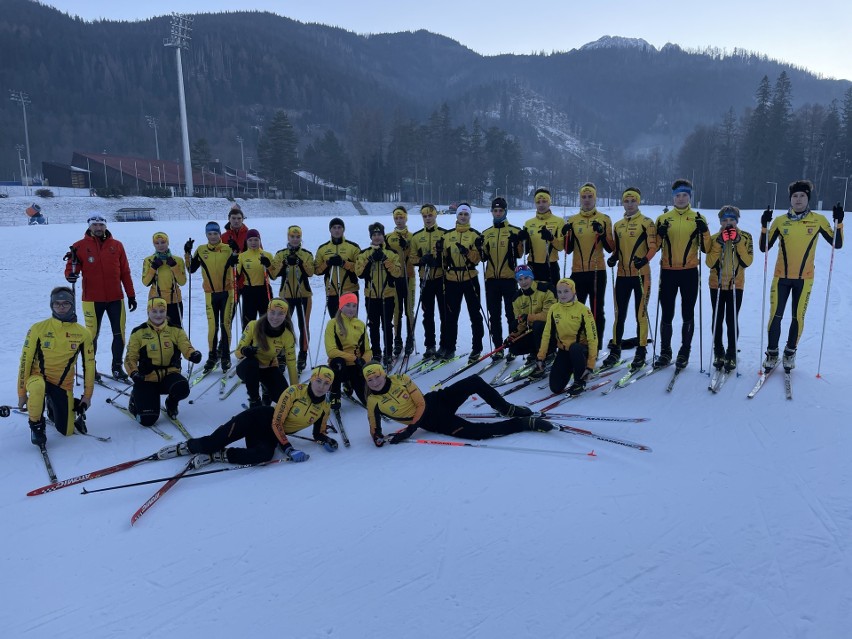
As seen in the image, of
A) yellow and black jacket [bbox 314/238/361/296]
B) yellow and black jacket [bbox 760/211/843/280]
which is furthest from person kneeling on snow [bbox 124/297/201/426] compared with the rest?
yellow and black jacket [bbox 760/211/843/280]

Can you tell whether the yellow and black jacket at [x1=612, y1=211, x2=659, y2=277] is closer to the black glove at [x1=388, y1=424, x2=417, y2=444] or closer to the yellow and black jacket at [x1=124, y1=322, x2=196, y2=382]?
the black glove at [x1=388, y1=424, x2=417, y2=444]

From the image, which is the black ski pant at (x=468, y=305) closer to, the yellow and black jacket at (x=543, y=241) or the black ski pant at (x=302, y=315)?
the yellow and black jacket at (x=543, y=241)

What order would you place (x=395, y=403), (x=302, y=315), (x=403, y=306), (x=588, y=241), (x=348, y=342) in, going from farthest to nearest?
1. (x=403, y=306)
2. (x=302, y=315)
3. (x=588, y=241)
4. (x=348, y=342)
5. (x=395, y=403)

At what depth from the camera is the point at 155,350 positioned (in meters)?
5.32

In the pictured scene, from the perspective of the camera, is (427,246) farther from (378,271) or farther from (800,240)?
(800,240)

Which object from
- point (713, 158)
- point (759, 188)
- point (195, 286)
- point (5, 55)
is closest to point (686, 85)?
point (713, 158)

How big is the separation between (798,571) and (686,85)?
212339mm

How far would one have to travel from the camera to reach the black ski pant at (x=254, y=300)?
6.81 meters

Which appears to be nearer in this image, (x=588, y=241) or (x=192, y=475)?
(x=192, y=475)

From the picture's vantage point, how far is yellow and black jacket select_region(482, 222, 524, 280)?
21.1 ft

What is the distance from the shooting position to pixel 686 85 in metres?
181

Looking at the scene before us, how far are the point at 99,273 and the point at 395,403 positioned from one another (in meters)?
4.14

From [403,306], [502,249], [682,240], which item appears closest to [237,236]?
[403,306]

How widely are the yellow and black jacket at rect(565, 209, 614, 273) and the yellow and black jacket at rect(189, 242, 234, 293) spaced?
4.12 metres
